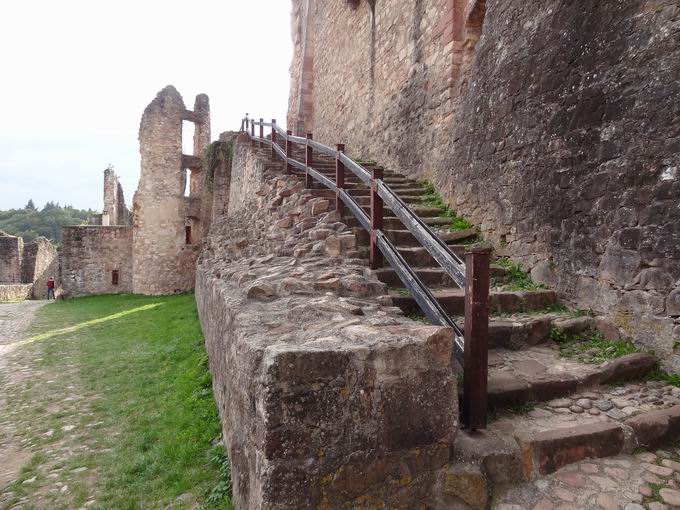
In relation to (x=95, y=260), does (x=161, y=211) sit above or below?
above

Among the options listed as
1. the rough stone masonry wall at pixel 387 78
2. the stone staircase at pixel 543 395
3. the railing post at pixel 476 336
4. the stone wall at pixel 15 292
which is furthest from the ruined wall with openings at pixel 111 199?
the railing post at pixel 476 336

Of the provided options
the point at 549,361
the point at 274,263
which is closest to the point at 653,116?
the point at 549,361

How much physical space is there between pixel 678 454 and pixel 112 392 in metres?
5.55

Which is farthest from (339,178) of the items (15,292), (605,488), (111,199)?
(111,199)

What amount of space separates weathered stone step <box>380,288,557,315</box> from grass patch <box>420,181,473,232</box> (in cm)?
164

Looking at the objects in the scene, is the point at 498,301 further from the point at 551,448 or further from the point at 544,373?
the point at 551,448

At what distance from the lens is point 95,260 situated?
19656 millimetres

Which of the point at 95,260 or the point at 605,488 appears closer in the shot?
the point at 605,488

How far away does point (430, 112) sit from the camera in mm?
7195

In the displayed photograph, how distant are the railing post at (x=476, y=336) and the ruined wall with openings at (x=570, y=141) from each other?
5.67ft

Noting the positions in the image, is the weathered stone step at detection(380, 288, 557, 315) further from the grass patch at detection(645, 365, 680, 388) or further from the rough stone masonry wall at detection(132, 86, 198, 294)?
the rough stone masonry wall at detection(132, 86, 198, 294)

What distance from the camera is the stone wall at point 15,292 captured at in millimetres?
20547

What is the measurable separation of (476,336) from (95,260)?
20.8 metres

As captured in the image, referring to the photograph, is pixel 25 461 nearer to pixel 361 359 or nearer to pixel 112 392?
pixel 112 392
